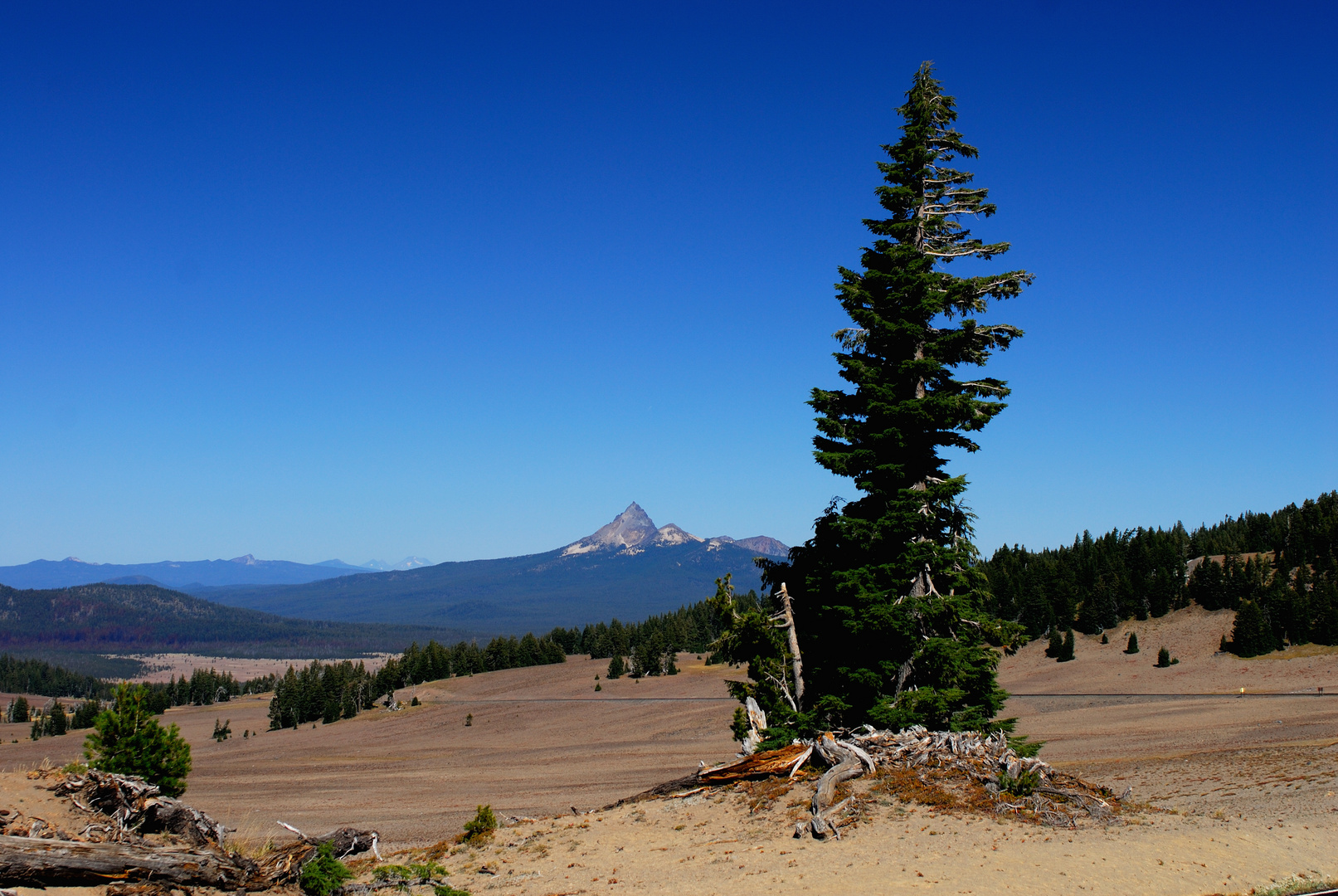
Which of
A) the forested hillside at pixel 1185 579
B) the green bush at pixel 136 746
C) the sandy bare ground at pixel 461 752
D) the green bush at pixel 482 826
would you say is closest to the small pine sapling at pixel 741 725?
the green bush at pixel 482 826

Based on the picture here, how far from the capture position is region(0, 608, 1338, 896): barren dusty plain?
1266 centimetres

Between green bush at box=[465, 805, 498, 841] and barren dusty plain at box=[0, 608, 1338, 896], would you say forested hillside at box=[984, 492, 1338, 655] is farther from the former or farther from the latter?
green bush at box=[465, 805, 498, 841]

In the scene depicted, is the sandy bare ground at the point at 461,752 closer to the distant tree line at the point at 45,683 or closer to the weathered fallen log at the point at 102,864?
the weathered fallen log at the point at 102,864

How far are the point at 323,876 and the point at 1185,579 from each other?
278 ft

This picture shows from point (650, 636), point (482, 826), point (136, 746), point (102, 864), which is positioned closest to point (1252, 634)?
point (482, 826)

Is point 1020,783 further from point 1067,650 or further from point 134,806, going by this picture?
point 1067,650

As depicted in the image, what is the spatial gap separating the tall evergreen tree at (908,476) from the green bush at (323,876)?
11.2 metres

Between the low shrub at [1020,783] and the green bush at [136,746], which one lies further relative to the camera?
the green bush at [136,746]

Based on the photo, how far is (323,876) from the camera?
12336mm

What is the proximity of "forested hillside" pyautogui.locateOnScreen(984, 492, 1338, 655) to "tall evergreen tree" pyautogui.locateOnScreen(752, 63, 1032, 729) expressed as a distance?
57.6 meters

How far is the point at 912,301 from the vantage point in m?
19.5

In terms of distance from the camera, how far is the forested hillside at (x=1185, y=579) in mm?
62000

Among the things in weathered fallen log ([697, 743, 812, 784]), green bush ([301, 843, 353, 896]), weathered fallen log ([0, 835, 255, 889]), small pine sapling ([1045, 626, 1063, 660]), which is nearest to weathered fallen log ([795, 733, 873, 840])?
weathered fallen log ([697, 743, 812, 784])

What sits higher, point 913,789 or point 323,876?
point 913,789
